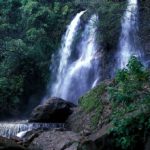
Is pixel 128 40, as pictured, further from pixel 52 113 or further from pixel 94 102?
pixel 94 102

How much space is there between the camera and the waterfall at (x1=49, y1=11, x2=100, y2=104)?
19.1 m

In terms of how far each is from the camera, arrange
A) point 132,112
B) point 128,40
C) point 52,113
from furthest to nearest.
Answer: point 128,40, point 52,113, point 132,112

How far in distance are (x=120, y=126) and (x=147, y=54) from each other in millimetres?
10227

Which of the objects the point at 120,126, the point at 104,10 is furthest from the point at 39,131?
the point at 120,126

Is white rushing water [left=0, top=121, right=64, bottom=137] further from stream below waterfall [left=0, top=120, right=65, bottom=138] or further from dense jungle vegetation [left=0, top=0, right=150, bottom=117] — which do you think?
dense jungle vegetation [left=0, top=0, right=150, bottom=117]

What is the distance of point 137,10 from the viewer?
18344 millimetres

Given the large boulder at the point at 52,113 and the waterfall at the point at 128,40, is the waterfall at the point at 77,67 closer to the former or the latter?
the waterfall at the point at 128,40

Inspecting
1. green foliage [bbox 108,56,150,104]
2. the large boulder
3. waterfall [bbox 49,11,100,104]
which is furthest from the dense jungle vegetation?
green foliage [bbox 108,56,150,104]

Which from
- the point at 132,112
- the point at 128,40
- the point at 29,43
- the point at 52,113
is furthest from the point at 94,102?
the point at 29,43

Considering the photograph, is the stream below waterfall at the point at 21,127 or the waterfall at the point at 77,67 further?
the waterfall at the point at 77,67

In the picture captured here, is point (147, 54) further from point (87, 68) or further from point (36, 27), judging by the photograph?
point (36, 27)

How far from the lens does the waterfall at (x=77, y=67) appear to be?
754 inches

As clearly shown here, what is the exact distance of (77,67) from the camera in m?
20.0

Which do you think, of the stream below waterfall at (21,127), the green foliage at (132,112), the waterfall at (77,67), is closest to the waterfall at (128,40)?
the waterfall at (77,67)
